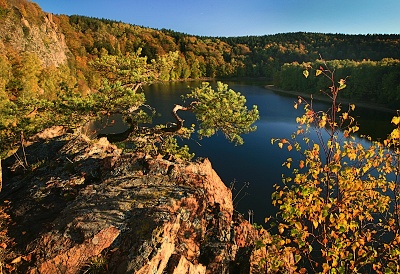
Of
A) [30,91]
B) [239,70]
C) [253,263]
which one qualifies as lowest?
[239,70]

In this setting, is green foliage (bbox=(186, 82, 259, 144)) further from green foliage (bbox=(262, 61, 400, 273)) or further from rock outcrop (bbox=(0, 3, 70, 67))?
rock outcrop (bbox=(0, 3, 70, 67))

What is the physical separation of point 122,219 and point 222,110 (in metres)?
6.60

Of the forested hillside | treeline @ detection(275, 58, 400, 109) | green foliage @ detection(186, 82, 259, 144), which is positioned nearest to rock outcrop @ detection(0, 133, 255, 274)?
green foliage @ detection(186, 82, 259, 144)

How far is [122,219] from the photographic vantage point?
5090 mm

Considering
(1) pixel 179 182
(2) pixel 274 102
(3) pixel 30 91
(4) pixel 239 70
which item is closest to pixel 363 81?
(2) pixel 274 102

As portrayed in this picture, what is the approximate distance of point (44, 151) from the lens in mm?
9484

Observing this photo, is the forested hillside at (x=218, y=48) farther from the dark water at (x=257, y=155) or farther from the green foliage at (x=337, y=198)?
the green foliage at (x=337, y=198)

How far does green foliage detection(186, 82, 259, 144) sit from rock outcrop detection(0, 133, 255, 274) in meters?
3.40

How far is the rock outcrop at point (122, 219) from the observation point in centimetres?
444

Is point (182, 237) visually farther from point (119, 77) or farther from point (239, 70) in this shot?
point (239, 70)

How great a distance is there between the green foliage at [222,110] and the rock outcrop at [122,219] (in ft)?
11.2

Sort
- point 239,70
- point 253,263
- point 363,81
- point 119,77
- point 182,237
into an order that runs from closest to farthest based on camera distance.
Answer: point 182,237, point 253,263, point 119,77, point 363,81, point 239,70

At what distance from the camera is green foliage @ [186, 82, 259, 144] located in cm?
1077

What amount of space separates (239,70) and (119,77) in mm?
131348
